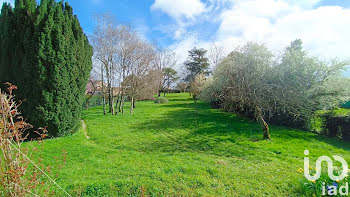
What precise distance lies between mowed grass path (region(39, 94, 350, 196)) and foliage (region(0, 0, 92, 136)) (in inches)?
51.1

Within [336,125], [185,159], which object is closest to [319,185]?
[185,159]

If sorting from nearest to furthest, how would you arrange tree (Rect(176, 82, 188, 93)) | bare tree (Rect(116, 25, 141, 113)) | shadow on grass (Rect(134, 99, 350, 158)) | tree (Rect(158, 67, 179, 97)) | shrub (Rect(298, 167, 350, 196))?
1. shrub (Rect(298, 167, 350, 196))
2. shadow on grass (Rect(134, 99, 350, 158))
3. bare tree (Rect(116, 25, 141, 113))
4. tree (Rect(176, 82, 188, 93))
5. tree (Rect(158, 67, 179, 97))

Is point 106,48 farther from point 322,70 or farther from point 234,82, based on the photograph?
point 322,70

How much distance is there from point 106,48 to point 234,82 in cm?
905

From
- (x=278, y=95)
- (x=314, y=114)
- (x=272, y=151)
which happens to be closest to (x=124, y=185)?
(x=272, y=151)

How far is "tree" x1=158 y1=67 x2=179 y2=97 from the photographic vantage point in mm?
31216

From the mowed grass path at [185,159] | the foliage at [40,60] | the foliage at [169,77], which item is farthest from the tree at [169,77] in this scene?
the foliage at [40,60]

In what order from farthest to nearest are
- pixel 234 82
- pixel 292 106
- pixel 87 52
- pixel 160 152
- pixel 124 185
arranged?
pixel 87 52
pixel 292 106
pixel 234 82
pixel 160 152
pixel 124 185

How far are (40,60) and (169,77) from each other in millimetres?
26686

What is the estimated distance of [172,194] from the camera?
312 centimetres

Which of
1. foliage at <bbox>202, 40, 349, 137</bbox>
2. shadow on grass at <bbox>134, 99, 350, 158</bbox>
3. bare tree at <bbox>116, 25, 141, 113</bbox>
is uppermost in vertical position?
bare tree at <bbox>116, 25, 141, 113</bbox>

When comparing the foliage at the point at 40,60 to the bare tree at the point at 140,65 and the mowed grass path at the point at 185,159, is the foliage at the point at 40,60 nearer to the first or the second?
the mowed grass path at the point at 185,159

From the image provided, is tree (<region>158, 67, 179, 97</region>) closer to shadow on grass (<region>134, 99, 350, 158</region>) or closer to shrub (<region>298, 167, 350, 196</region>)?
shadow on grass (<region>134, 99, 350, 158</region>)

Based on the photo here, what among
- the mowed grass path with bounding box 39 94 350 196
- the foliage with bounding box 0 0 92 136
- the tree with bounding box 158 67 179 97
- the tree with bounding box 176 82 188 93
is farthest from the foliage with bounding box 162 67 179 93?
the foliage with bounding box 0 0 92 136
